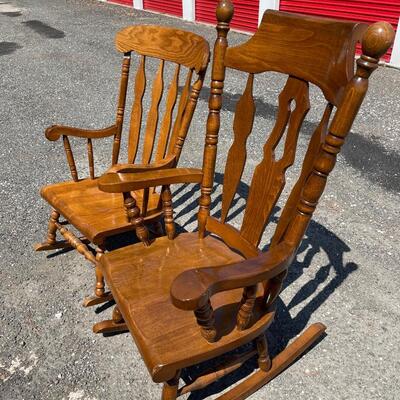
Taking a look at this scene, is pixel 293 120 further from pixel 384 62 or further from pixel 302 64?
pixel 384 62

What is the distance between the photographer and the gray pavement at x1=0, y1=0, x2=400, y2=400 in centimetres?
192

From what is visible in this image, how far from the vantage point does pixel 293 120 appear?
162 centimetres

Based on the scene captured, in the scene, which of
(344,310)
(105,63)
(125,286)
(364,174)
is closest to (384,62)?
(364,174)

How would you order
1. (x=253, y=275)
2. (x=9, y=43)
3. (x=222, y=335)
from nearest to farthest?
(x=253, y=275) → (x=222, y=335) → (x=9, y=43)

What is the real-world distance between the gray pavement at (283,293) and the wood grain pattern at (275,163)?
2.31ft

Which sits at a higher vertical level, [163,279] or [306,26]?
[306,26]

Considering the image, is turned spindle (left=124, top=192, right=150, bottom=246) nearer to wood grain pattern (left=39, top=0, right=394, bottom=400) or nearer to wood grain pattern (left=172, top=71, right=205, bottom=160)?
wood grain pattern (left=39, top=0, right=394, bottom=400)

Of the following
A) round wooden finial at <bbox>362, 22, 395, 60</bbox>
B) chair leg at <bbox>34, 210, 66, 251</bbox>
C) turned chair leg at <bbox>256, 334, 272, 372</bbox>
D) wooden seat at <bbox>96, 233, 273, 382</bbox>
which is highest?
round wooden finial at <bbox>362, 22, 395, 60</bbox>

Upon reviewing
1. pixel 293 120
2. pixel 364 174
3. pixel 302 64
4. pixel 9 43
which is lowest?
pixel 9 43

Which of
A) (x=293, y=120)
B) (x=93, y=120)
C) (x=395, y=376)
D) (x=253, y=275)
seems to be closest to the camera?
(x=253, y=275)

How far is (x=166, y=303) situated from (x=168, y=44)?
1.34 metres

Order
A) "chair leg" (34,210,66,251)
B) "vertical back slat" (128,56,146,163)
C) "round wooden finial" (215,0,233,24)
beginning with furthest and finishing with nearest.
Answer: "chair leg" (34,210,66,251), "vertical back slat" (128,56,146,163), "round wooden finial" (215,0,233,24)

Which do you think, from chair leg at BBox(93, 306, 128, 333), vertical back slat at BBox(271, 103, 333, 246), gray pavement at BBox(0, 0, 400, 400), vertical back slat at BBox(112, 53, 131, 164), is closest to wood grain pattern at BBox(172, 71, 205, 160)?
vertical back slat at BBox(112, 53, 131, 164)

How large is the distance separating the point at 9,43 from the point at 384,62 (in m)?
6.36
